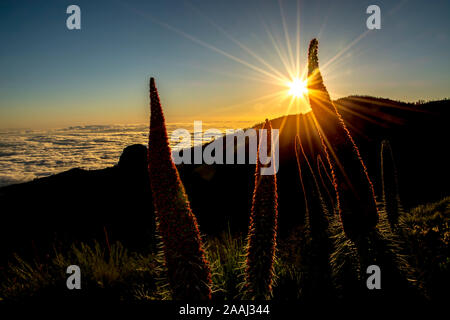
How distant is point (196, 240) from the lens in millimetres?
1680

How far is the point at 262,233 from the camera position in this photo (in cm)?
181

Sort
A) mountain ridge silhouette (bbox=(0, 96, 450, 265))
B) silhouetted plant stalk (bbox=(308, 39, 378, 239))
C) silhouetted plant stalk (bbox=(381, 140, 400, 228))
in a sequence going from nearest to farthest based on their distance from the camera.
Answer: silhouetted plant stalk (bbox=(308, 39, 378, 239))
silhouetted plant stalk (bbox=(381, 140, 400, 228))
mountain ridge silhouette (bbox=(0, 96, 450, 265))

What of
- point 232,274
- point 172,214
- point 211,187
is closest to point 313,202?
point 232,274

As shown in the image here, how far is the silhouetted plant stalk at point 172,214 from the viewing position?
1.61 metres

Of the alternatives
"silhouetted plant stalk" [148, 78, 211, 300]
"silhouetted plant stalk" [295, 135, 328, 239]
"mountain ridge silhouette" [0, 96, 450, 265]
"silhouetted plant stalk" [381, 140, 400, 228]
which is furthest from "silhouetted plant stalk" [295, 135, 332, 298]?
"mountain ridge silhouette" [0, 96, 450, 265]

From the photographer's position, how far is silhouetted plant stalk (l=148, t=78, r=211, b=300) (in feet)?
5.27

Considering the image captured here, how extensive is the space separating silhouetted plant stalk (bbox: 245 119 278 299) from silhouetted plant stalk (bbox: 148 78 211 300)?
38 centimetres

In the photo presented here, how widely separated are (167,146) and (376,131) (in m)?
22.8

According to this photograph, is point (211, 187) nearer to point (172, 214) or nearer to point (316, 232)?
point (316, 232)

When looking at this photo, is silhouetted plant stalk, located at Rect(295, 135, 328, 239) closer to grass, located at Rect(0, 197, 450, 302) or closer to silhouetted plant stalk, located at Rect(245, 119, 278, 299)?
grass, located at Rect(0, 197, 450, 302)

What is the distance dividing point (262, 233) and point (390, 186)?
13.4 feet

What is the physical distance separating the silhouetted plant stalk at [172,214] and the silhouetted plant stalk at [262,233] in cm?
38

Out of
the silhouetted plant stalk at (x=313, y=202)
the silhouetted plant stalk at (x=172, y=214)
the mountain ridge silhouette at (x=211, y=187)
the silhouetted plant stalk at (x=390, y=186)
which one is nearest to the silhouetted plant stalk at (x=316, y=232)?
the silhouetted plant stalk at (x=313, y=202)

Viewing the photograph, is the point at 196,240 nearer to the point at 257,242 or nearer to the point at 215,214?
the point at 257,242
